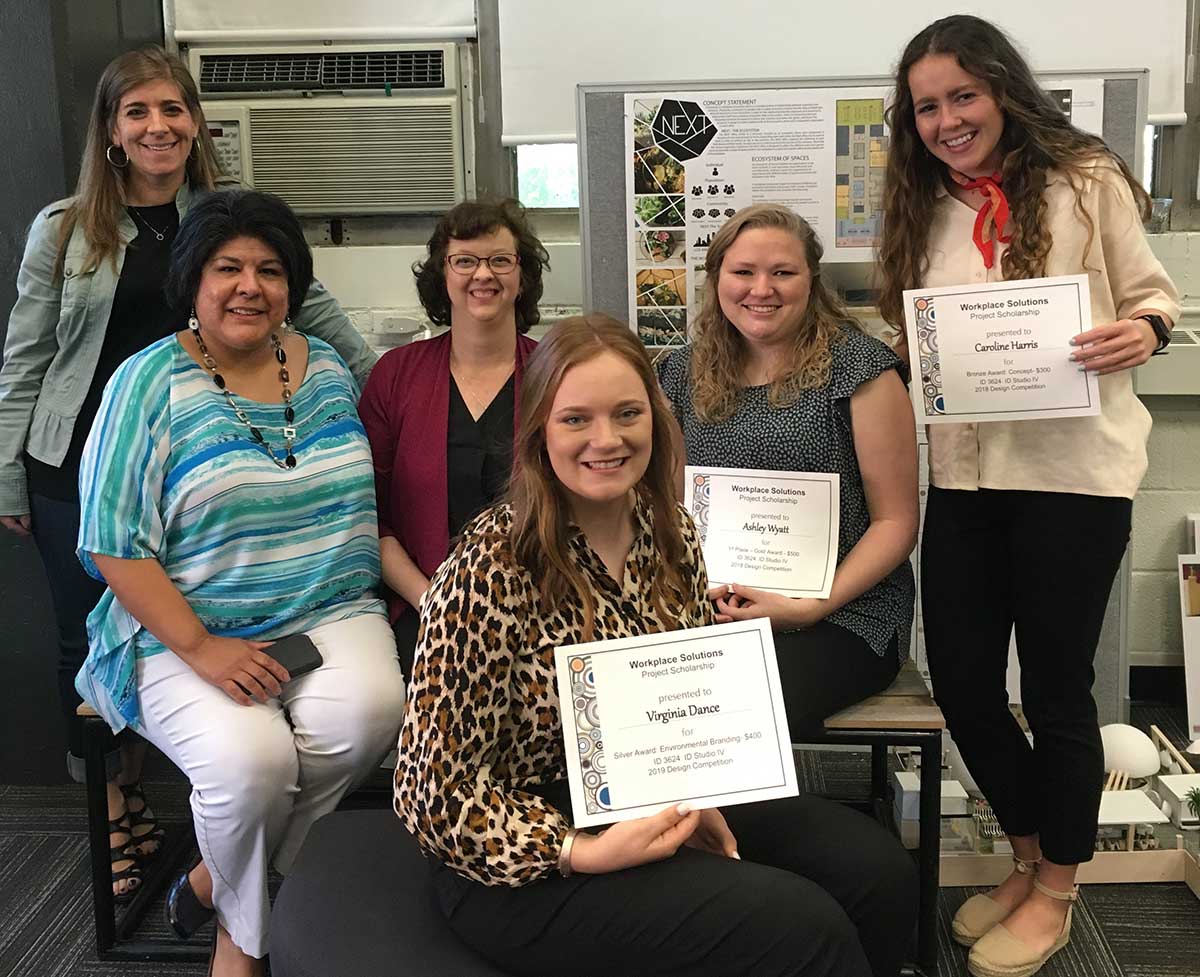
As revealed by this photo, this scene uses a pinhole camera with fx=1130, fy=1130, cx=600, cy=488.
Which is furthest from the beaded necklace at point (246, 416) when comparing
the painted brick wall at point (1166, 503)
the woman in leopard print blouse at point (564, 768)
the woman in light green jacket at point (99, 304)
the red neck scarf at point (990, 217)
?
the painted brick wall at point (1166, 503)

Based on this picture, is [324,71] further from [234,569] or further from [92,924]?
[92,924]

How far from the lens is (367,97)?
320cm

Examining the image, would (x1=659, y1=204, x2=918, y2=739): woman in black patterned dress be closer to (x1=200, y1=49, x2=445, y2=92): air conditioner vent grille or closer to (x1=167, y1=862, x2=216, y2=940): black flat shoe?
(x1=167, y1=862, x2=216, y2=940): black flat shoe

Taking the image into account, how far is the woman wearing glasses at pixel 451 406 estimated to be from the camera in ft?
6.93

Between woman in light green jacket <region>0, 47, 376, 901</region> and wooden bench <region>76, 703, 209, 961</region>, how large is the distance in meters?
Answer: 0.10

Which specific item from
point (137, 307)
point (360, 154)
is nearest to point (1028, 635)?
point (137, 307)

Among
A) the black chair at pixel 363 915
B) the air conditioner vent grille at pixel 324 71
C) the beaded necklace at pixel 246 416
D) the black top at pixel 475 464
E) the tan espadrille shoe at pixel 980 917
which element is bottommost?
the tan espadrille shoe at pixel 980 917

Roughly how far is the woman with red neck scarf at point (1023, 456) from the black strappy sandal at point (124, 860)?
1647 millimetres

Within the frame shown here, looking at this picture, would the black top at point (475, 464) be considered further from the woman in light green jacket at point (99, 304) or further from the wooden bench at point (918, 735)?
the wooden bench at point (918, 735)

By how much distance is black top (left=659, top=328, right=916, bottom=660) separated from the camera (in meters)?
1.93

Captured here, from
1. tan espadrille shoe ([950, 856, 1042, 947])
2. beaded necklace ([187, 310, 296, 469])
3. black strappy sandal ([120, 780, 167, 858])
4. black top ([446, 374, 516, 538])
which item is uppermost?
beaded necklace ([187, 310, 296, 469])

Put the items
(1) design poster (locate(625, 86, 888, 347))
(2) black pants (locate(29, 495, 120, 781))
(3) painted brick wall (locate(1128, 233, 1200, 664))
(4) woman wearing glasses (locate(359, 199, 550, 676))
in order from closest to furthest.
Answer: (4) woman wearing glasses (locate(359, 199, 550, 676))
(2) black pants (locate(29, 495, 120, 781))
(1) design poster (locate(625, 86, 888, 347))
(3) painted brick wall (locate(1128, 233, 1200, 664))

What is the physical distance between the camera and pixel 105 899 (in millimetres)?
2086

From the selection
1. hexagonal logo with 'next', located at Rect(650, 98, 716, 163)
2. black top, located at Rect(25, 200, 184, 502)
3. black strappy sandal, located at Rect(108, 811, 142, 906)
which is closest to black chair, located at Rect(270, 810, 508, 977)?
black strappy sandal, located at Rect(108, 811, 142, 906)
